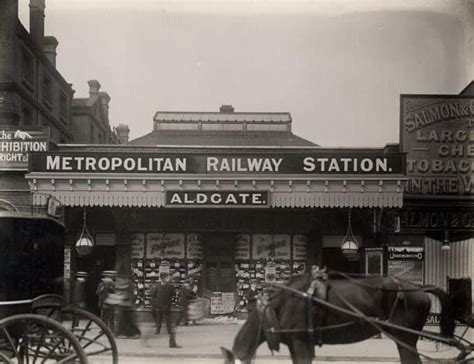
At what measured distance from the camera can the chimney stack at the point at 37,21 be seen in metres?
11.2

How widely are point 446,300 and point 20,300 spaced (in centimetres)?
388

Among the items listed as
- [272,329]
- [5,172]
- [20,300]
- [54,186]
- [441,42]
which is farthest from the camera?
[5,172]

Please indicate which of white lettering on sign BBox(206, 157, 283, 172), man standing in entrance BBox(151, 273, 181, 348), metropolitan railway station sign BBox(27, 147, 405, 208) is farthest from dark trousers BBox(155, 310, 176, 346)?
white lettering on sign BBox(206, 157, 283, 172)

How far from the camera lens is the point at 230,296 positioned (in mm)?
8820

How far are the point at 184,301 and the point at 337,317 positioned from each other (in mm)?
3798

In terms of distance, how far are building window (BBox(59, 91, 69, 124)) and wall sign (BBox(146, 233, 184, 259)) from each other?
16.5 ft

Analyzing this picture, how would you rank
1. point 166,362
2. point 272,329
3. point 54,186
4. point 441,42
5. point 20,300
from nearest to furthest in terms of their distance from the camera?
point 272,329 → point 20,300 → point 441,42 → point 166,362 → point 54,186

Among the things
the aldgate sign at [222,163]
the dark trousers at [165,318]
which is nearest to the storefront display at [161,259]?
the dark trousers at [165,318]

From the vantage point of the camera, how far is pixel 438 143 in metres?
7.89

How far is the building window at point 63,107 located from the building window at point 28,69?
803 mm

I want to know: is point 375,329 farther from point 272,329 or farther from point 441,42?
point 441,42

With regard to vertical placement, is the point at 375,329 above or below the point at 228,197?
below

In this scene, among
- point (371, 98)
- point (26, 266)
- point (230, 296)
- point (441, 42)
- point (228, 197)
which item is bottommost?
point (230, 296)

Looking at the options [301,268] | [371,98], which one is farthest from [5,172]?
[371,98]
